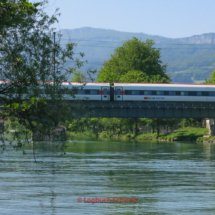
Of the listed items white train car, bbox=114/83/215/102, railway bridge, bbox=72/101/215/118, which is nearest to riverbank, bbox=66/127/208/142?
white train car, bbox=114/83/215/102

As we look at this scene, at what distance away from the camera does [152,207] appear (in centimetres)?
1902

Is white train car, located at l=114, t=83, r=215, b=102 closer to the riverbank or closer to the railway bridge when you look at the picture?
the railway bridge

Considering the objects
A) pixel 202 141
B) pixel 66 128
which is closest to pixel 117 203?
pixel 66 128

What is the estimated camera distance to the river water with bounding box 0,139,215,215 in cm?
1873

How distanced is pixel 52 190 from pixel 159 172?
10.2m

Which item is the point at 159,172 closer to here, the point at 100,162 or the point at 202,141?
the point at 100,162

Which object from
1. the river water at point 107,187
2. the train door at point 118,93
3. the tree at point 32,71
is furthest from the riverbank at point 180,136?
the tree at point 32,71

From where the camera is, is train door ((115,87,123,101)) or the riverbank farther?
the riverbank

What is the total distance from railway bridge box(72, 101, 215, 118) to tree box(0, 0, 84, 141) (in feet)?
131

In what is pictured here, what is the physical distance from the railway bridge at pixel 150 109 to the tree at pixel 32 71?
40.1m

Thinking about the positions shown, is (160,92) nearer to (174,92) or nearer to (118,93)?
(174,92)

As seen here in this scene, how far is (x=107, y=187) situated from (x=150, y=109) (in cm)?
3736

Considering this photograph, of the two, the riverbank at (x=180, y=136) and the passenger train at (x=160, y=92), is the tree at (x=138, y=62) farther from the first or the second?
the passenger train at (x=160, y=92)

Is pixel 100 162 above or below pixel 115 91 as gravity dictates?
below
